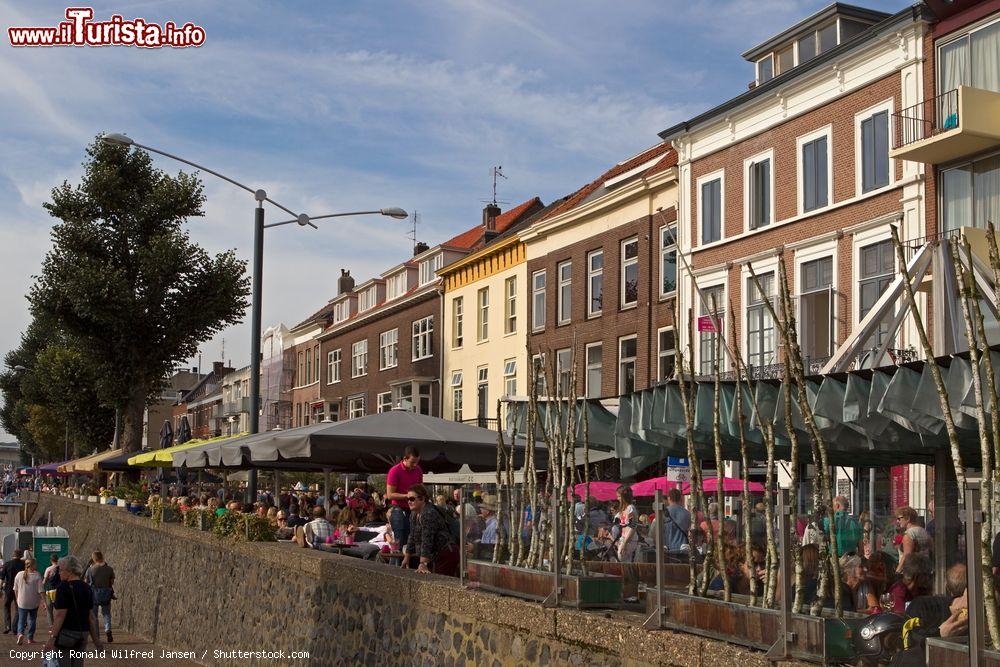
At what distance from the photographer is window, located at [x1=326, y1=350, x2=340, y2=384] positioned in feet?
200

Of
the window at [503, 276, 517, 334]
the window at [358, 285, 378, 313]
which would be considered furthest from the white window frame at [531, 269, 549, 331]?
the window at [358, 285, 378, 313]

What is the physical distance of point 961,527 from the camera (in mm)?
5070

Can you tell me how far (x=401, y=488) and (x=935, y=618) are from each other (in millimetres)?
9023

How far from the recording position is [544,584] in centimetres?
894

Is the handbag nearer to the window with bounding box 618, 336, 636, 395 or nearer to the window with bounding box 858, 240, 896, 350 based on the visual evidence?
the window with bounding box 858, 240, 896, 350

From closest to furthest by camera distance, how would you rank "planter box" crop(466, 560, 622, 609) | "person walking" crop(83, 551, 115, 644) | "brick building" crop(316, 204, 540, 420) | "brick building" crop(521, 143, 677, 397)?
"planter box" crop(466, 560, 622, 609)
"person walking" crop(83, 551, 115, 644)
"brick building" crop(521, 143, 677, 397)
"brick building" crop(316, 204, 540, 420)

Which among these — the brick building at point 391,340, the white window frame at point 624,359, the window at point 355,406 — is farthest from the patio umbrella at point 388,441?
the window at point 355,406

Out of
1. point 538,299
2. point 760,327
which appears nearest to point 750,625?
point 760,327

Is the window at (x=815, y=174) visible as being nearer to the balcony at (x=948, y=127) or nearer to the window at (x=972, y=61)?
the balcony at (x=948, y=127)

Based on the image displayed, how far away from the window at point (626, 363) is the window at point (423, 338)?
1479cm

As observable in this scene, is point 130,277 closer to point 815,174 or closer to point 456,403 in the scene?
point 456,403

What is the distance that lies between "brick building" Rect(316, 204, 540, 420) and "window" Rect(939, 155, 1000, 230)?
22898mm

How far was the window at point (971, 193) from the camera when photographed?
21984 millimetres

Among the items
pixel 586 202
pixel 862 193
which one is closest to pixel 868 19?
pixel 862 193
